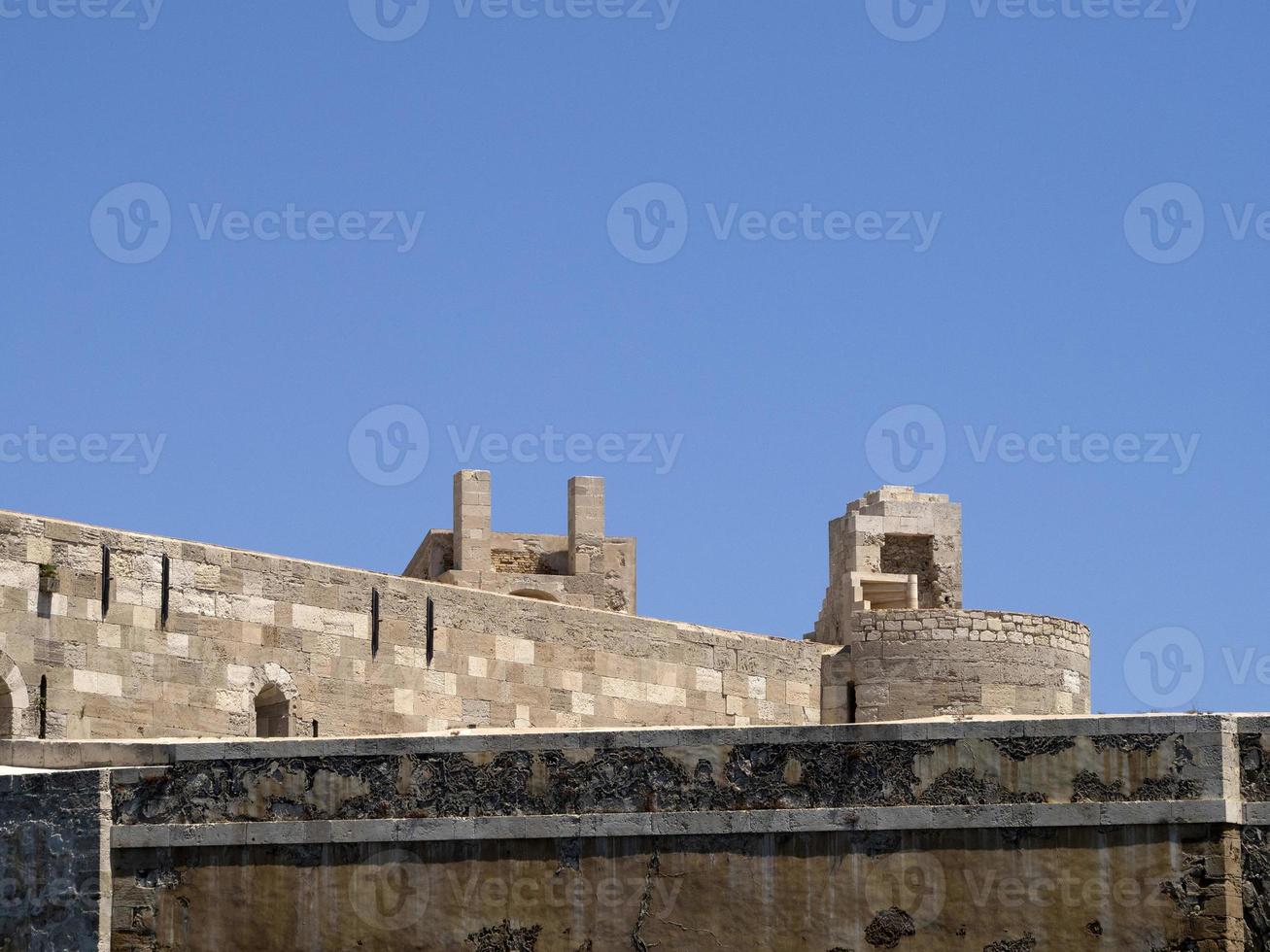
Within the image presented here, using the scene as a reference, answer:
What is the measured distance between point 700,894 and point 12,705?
8.84 m

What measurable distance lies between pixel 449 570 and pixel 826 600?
596 centimetres

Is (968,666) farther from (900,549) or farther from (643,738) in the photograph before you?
(643,738)

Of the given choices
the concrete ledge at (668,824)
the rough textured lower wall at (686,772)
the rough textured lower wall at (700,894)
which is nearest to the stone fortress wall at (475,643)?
the rough textured lower wall at (686,772)

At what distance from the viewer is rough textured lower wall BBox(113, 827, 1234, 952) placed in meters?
20.0

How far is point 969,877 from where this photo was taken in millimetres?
20219

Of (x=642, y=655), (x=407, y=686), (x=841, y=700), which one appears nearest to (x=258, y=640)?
(x=407, y=686)

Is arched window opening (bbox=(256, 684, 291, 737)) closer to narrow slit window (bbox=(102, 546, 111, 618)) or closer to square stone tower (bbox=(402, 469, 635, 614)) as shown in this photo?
narrow slit window (bbox=(102, 546, 111, 618))

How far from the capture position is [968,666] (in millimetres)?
33594

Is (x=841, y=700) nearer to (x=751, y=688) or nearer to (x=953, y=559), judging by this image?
(x=751, y=688)

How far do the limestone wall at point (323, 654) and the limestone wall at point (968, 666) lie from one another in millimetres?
1239

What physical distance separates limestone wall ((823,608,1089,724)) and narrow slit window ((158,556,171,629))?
9.35m

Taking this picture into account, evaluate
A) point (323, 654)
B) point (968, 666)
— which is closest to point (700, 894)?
point (323, 654)

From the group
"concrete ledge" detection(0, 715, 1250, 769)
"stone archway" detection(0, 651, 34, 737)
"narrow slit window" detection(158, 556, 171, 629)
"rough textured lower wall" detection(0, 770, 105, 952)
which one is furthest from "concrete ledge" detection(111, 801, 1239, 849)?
"narrow slit window" detection(158, 556, 171, 629)

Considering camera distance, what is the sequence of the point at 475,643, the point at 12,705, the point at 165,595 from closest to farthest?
the point at 12,705, the point at 165,595, the point at 475,643
